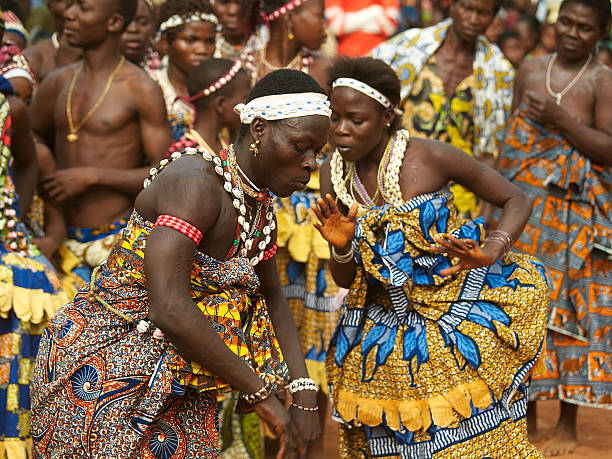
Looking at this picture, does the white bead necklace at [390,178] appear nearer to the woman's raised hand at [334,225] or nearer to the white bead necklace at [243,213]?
the woman's raised hand at [334,225]

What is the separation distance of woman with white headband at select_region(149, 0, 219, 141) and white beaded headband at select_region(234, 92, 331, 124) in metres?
3.20

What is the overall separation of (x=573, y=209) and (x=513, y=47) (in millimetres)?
4490

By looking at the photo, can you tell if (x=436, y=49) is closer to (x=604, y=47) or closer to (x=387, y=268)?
(x=387, y=268)

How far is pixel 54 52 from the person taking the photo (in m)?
7.36

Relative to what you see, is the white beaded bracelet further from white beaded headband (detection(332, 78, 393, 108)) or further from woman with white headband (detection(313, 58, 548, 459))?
white beaded headband (detection(332, 78, 393, 108))

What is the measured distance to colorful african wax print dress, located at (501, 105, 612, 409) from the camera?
606 cm

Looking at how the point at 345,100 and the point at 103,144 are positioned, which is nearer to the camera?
the point at 345,100

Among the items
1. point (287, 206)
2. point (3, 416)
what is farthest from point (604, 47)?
point (3, 416)

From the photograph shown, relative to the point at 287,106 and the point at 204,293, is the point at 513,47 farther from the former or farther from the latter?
the point at 204,293

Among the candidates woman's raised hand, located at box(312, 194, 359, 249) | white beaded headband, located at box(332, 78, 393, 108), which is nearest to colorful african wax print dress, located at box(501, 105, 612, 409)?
white beaded headband, located at box(332, 78, 393, 108)

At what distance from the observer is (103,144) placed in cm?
546

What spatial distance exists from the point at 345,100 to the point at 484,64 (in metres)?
2.85

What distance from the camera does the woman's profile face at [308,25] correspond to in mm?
6574

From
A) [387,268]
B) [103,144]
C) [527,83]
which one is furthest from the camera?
[527,83]
